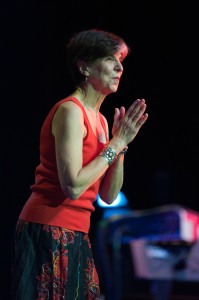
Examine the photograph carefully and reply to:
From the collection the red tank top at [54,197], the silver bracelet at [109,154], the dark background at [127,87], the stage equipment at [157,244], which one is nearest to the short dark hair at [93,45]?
the red tank top at [54,197]

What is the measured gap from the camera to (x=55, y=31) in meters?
2.95

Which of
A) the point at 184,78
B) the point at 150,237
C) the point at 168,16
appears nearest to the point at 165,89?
the point at 184,78

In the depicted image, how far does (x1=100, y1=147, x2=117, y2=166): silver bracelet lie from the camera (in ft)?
4.19

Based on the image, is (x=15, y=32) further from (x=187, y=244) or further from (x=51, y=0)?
(x=187, y=244)

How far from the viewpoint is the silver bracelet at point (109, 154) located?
1.28 m

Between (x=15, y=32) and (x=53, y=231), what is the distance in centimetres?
173

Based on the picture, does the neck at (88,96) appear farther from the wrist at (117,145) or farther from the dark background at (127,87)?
the dark background at (127,87)

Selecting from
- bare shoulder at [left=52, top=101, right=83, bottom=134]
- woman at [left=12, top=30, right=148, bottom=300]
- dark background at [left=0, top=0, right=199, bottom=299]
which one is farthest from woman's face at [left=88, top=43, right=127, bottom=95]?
dark background at [left=0, top=0, right=199, bottom=299]

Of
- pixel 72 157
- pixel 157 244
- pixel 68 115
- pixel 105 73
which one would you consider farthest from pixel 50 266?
pixel 157 244

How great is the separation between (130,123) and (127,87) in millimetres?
2003

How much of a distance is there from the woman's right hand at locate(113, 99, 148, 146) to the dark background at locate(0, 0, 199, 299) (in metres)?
1.33

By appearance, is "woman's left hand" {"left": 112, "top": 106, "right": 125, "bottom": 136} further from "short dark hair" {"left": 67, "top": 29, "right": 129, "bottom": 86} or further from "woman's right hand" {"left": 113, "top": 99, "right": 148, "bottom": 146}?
"short dark hair" {"left": 67, "top": 29, "right": 129, "bottom": 86}

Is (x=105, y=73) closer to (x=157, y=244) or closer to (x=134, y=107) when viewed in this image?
(x=134, y=107)

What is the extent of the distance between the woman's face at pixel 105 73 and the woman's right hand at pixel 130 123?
0.09 m
